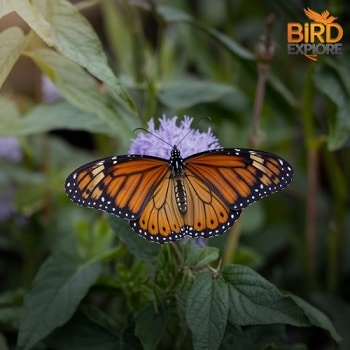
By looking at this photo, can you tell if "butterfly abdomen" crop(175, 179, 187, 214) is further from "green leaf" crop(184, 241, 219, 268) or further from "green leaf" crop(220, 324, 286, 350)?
"green leaf" crop(220, 324, 286, 350)

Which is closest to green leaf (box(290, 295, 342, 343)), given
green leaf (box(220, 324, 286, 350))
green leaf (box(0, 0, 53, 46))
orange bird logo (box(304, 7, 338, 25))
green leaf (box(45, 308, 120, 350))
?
green leaf (box(220, 324, 286, 350))

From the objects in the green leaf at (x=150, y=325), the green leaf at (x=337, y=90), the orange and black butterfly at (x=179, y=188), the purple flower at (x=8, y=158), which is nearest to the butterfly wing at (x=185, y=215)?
the orange and black butterfly at (x=179, y=188)

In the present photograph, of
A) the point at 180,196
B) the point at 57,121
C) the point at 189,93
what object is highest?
the point at 189,93

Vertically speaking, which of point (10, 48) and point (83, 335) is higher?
point (10, 48)

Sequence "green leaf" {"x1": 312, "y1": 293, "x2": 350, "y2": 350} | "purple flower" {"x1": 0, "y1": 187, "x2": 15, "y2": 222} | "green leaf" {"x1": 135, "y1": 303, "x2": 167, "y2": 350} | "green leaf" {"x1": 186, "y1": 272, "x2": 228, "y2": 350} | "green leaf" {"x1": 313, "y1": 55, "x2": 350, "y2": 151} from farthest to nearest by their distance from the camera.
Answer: "purple flower" {"x1": 0, "y1": 187, "x2": 15, "y2": 222} → "green leaf" {"x1": 312, "y1": 293, "x2": 350, "y2": 350} → "green leaf" {"x1": 313, "y1": 55, "x2": 350, "y2": 151} → "green leaf" {"x1": 135, "y1": 303, "x2": 167, "y2": 350} → "green leaf" {"x1": 186, "y1": 272, "x2": 228, "y2": 350}

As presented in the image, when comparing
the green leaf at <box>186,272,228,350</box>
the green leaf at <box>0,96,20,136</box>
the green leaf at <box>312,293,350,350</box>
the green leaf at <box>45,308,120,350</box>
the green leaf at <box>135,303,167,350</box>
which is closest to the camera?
the green leaf at <box>186,272,228,350</box>

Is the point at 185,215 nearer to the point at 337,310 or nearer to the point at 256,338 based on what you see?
the point at 256,338

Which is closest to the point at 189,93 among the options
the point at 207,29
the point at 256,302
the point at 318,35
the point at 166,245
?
the point at 207,29

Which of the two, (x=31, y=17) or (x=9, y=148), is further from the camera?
(x=9, y=148)
